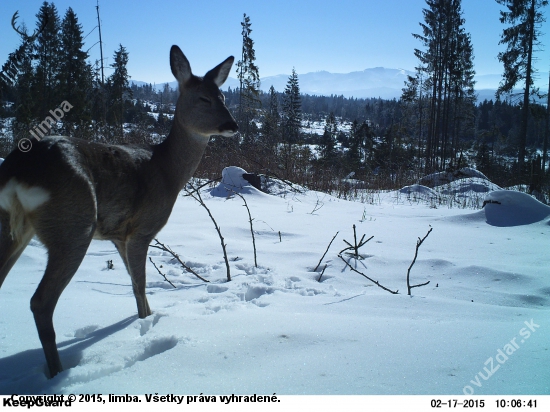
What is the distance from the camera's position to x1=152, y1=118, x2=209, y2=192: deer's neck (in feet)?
11.6

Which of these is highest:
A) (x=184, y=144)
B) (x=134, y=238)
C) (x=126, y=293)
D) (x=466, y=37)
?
(x=466, y=37)

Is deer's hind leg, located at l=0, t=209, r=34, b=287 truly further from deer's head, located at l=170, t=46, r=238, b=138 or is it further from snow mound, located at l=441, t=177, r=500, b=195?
snow mound, located at l=441, t=177, r=500, b=195

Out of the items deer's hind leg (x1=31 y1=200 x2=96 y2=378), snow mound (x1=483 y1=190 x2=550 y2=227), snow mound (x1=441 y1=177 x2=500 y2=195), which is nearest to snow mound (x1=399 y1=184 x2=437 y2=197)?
snow mound (x1=441 y1=177 x2=500 y2=195)

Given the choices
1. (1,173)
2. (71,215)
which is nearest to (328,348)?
(71,215)

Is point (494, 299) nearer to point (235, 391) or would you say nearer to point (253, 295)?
point (253, 295)

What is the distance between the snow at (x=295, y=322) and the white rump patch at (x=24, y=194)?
930 millimetres

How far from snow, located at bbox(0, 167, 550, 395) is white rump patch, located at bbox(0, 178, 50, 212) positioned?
930 millimetres

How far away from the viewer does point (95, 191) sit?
2.68 meters

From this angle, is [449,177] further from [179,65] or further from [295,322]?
[295,322]

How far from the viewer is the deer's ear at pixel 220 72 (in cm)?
396

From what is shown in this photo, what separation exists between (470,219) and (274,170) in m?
7.70

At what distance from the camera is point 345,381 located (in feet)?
6.36

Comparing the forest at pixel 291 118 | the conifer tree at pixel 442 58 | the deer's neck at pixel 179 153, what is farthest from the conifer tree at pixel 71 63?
the deer's neck at pixel 179 153

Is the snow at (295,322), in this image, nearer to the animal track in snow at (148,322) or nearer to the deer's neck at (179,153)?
the animal track in snow at (148,322)
